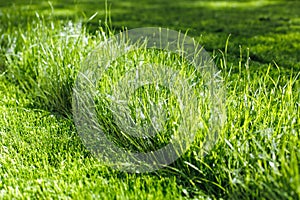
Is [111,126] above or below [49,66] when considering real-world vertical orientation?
below

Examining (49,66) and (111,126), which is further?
(49,66)

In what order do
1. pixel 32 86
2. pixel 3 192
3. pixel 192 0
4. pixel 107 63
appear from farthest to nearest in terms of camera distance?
pixel 192 0
pixel 32 86
pixel 107 63
pixel 3 192

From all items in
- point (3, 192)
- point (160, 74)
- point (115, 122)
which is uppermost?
point (160, 74)

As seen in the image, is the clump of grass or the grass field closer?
the grass field

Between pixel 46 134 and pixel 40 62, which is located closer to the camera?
pixel 46 134

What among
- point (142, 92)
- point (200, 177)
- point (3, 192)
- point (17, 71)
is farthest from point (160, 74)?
point (17, 71)

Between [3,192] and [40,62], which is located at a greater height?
[40,62]

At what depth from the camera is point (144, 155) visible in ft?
7.85

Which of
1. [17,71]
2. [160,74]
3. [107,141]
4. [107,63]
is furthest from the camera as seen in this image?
[17,71]

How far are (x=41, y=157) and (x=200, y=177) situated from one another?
0.85m

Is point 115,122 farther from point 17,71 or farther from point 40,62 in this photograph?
point 17,71

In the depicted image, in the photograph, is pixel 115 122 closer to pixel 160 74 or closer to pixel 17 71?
pixel 160 74

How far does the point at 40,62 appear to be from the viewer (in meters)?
3.43

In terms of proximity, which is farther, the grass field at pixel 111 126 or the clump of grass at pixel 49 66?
the clump of grass at pixel 49 66
